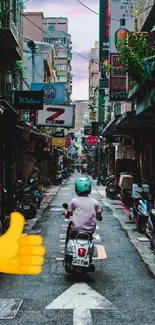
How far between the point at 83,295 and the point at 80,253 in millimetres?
882

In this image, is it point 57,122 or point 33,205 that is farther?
point 57,122

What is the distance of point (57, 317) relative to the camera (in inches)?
259

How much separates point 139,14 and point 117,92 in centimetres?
344

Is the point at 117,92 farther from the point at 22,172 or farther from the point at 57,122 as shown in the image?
the point at 22,172

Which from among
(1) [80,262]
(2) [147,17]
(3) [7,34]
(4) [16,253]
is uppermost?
(2) [147,17]

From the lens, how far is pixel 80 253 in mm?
8383

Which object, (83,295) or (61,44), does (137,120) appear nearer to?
(83,295)

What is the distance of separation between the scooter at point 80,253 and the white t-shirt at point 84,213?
19cm

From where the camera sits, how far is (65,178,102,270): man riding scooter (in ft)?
29.0

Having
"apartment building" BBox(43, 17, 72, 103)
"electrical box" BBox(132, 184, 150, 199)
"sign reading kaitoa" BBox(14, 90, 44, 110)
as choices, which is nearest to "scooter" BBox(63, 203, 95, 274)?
"electrical box" BBox(132, 184, 150, 199)

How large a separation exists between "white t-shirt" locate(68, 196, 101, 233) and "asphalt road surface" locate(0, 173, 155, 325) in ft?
2.83

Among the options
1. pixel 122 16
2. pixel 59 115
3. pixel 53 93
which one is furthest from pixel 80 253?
pixel 122 16

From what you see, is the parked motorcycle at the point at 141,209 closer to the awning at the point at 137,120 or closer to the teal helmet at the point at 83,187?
the awning at the point at 137,120

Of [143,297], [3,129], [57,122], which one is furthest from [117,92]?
[143,297]
